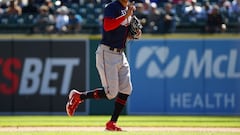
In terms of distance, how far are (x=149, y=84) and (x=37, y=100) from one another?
2.57 metres

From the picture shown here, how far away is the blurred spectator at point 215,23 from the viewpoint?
1541cm

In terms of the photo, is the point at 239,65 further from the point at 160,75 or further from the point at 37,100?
the point at 37,100

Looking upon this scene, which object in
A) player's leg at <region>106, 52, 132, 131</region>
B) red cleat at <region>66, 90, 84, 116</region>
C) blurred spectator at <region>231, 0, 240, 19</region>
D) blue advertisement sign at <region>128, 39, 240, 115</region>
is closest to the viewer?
player's leg at <region>106, 52, 132, 131</region>

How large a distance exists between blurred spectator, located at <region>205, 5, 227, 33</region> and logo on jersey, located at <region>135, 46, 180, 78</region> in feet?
3.23

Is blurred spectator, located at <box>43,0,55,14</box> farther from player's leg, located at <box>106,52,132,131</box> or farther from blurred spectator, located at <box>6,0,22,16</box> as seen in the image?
player's leg, located at <box>106,52,132,131</box>

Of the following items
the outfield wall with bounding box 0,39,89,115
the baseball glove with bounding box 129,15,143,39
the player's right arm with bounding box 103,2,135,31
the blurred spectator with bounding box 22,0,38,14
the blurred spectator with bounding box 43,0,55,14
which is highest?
the player's right arm with bounding box 103,2,135,31

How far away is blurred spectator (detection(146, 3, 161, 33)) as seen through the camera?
15.5 meters

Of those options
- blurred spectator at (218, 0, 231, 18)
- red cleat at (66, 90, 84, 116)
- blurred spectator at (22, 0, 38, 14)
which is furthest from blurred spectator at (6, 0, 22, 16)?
red cleat at (66, 90, 84, 116)

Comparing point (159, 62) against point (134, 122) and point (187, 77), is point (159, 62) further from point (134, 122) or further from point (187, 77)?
point (134, 122)

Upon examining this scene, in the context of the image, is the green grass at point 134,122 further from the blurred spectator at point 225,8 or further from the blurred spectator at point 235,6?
the blurred spectator at point 235,6

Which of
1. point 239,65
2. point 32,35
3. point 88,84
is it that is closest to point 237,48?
point 239,65

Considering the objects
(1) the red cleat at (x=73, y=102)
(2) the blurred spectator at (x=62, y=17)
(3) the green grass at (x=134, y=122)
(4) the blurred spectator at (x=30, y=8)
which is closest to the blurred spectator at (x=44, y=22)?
(2) the blurred spectator at (x=62, y=17)

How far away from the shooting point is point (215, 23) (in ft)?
50.8

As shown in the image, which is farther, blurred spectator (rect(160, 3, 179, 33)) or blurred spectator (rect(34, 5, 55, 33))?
blurred spectator (rect(34, 5, 55, 33))
